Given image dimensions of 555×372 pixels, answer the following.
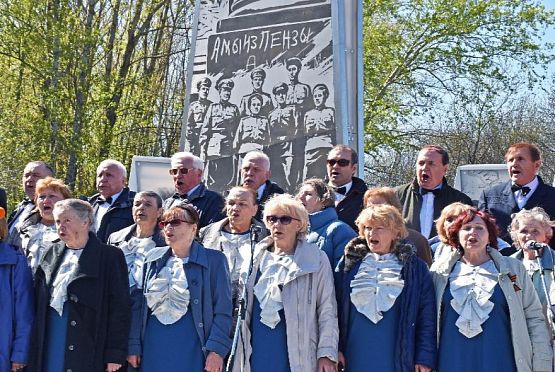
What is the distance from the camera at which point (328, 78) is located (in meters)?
9.38

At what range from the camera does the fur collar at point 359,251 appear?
5324 mm

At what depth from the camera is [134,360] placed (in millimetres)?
5500

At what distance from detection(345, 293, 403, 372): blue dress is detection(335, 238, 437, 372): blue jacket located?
4cm

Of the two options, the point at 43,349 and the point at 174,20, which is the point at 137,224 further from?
the point at 174,20

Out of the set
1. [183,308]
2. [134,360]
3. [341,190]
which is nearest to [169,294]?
[183,308]

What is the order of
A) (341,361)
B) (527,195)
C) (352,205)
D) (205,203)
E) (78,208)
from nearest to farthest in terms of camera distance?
(341,361)
(78,208)
(527,195)
(352,205)
(205,203)

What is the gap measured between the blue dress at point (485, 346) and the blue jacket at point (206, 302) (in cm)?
134

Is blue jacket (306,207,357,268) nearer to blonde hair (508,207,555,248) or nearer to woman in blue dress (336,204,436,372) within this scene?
woman in blue dress (336,204,436,372)

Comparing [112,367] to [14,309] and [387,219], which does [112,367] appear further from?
[387,219]

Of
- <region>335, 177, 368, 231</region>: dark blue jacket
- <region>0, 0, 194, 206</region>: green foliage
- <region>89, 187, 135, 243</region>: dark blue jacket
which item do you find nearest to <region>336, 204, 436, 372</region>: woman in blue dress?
<region>335, 177, 368, 231</region>: dark blue jacket

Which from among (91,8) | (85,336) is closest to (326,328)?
(85,336)

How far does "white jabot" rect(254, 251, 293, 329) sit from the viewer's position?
17.6ft

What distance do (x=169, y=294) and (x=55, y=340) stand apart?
77cm

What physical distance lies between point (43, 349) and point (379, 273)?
215cm
